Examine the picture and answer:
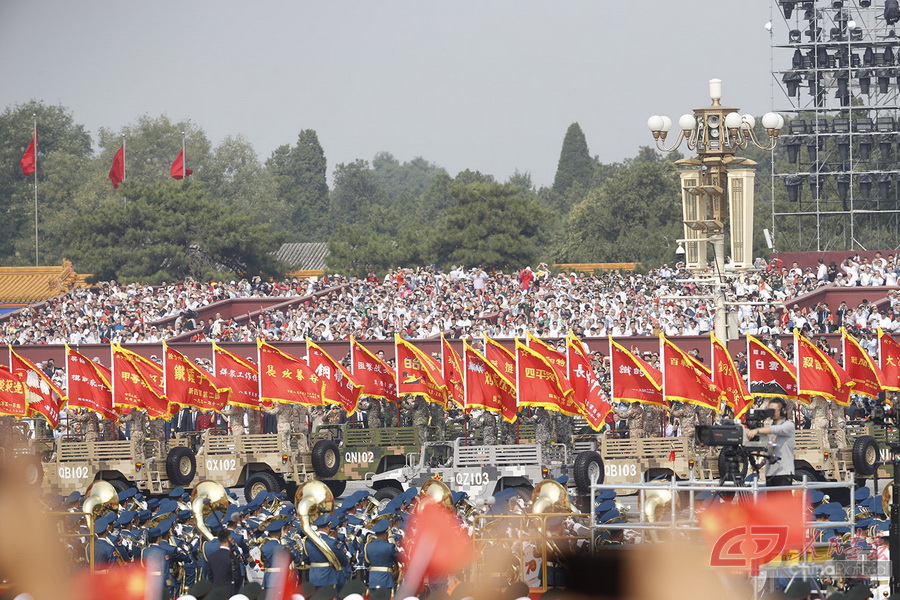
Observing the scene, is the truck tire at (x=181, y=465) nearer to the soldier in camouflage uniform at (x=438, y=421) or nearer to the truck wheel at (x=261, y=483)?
the truck wheel at (x=261, y=483)

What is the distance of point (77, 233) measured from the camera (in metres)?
55.7

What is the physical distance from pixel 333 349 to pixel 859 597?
1171 inches

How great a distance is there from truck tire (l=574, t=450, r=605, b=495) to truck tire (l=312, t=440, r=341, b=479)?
3.66m

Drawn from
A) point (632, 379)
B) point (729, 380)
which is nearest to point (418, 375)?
point (632, 379)

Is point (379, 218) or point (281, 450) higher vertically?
point (379, 218)

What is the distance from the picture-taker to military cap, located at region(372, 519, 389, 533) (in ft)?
44.7

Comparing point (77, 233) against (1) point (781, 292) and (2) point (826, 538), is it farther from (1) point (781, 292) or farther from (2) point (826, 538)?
(2) point (826, 538)

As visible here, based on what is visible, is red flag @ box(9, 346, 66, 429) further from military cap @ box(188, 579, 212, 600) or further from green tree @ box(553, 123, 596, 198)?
green tree @ box(553, 123, 596, 198)

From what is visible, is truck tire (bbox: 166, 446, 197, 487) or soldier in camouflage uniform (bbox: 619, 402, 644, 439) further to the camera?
truck tire (bbox: 166, 446, 197, 487)

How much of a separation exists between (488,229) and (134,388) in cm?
2715

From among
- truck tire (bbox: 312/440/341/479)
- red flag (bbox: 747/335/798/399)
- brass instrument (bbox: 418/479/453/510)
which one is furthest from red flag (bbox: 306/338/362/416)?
brass instrument (bbox: 418/479/453/510)

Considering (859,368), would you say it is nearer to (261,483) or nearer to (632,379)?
(632,379)

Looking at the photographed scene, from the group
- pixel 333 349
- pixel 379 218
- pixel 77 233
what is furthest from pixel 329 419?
pixel 379 218

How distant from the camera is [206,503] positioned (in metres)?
16.1
